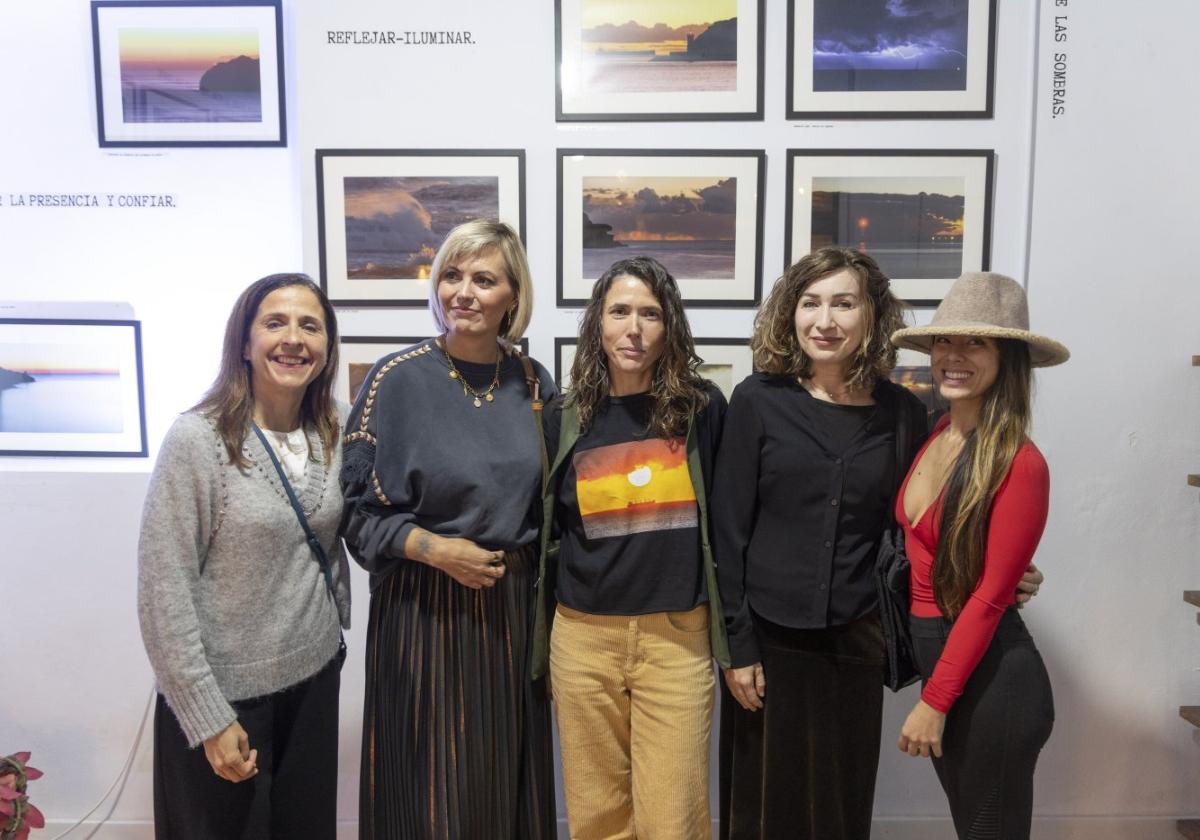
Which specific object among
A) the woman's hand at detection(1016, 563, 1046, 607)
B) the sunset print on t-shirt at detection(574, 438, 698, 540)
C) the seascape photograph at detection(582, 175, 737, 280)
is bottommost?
the woman's hand at detection(1016, 563, 1046, 607)

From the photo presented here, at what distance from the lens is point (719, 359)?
2393 mm

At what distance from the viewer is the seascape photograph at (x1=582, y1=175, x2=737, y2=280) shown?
235 centimetres

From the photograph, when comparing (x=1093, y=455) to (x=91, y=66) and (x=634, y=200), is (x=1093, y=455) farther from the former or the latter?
(x=91, y=66)

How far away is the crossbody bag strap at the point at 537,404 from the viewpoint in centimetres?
172

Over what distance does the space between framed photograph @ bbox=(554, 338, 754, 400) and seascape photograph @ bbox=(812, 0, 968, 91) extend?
856 millimetres

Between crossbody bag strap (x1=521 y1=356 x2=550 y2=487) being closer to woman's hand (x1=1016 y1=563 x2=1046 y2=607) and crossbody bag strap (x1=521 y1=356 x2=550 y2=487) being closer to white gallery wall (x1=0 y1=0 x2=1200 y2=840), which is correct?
white gallery wall (x1=0 y1=0 x2=1200 y2=840)

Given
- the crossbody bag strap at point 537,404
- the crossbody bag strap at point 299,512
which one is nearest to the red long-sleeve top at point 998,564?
the crossbody bag strap at point 537,404

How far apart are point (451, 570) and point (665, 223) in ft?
4.41

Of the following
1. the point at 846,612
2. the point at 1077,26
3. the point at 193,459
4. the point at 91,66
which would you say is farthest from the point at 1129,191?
the point at 91,66

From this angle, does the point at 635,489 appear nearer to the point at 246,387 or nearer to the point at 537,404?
the point at 537,404

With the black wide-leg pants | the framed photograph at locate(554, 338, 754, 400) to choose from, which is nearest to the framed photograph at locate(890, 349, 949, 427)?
the framed photograph at locate(554, 338, 754, 400)

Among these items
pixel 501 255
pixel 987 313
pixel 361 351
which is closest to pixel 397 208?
pixel 361 351

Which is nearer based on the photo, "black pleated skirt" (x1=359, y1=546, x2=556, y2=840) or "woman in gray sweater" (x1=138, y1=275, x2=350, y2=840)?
"woman in gray sweater" (x1=138, y1=275, x2=350, y2=840)

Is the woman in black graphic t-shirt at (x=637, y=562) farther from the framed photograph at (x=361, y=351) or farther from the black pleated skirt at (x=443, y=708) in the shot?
the framed photograph at (x=361, y=351)
